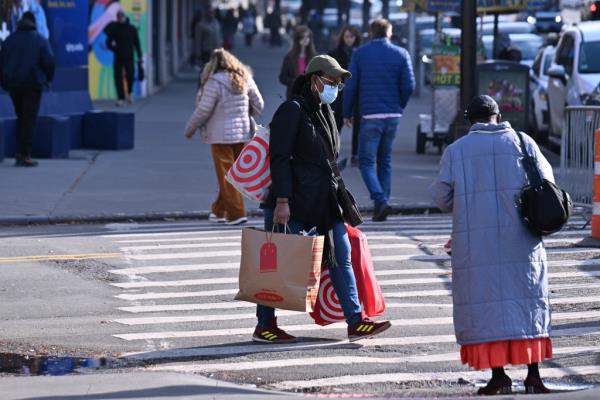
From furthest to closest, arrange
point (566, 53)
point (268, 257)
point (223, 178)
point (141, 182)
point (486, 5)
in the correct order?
1. point (486, 5)
2. point (566, 53)
3. point (141, 182)
4. point (223, 178)
5. point (268, 257)

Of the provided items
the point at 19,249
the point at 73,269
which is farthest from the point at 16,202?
the point at 73,269

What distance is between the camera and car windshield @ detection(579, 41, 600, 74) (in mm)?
21023

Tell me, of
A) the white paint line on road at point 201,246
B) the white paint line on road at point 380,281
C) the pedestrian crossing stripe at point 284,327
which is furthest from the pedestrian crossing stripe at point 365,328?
the white paint line on road at point 201,246

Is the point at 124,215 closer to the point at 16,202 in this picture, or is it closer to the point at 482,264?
the point at 16,202

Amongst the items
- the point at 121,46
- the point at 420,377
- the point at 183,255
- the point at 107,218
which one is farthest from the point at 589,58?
the point at 420,377

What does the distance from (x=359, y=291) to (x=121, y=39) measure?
63.6ft

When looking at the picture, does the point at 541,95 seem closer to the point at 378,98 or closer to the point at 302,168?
the point at 378,98

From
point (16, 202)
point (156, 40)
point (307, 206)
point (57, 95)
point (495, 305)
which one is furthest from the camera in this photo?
point (156, 40)

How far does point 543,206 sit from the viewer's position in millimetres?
7234

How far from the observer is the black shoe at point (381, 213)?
14.2m

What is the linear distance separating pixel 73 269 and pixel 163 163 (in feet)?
24.7

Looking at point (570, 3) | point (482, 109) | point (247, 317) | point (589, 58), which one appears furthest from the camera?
point (570, 3)

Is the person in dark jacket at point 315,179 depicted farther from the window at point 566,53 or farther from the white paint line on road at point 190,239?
the window at point 566,53

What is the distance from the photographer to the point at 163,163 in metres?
19.0
